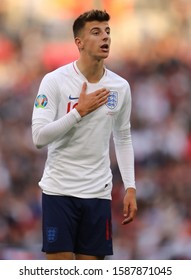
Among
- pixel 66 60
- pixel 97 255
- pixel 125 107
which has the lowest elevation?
pixel 97 255

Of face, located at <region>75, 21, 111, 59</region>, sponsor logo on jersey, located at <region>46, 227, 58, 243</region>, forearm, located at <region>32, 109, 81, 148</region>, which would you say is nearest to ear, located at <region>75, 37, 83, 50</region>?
face, located at <region>75, 21, 111, 59</region>

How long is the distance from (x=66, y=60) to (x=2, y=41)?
698mm

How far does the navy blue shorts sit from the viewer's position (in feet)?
13.6

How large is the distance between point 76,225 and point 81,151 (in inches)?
15.3

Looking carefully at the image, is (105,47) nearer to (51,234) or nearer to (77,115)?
(77,115)

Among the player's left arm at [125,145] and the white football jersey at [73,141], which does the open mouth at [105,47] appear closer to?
the white football jersey at [73,141]

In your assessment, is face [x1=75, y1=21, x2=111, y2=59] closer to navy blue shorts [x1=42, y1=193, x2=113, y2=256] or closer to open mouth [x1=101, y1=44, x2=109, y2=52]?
open mouth [x1=101, y1=44, x2=109, y2=52]

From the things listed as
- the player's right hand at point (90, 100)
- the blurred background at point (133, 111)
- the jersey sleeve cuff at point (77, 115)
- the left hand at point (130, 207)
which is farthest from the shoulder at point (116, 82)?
the blurred background at point (133, 111)

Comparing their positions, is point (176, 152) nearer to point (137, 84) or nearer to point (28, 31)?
point (137, 84)

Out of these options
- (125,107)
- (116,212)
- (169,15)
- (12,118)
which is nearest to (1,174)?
(12,118)

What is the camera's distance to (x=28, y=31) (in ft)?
27.3

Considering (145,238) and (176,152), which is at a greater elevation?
(176,152)

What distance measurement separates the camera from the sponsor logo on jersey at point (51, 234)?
13.6 feet

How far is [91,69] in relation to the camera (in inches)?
168
